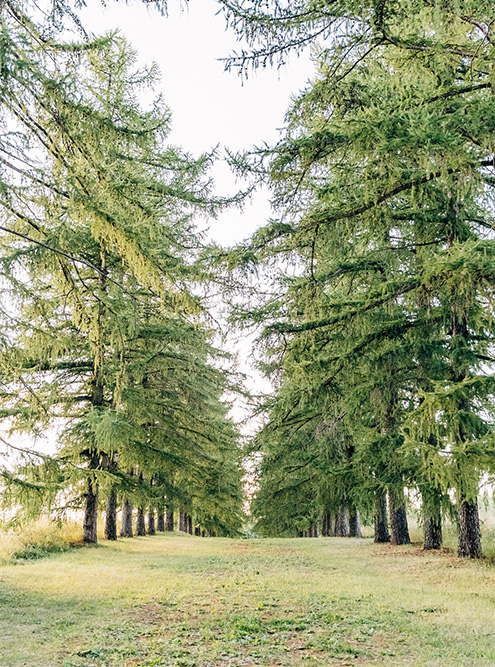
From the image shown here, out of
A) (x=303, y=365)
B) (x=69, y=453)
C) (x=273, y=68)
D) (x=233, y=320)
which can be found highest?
(x=273, y=68)

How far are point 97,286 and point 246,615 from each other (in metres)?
6.17

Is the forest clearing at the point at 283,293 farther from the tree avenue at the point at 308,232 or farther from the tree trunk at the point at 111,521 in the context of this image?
the tree trunk at the point at 111,521

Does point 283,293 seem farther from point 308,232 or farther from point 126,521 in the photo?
point 126,521

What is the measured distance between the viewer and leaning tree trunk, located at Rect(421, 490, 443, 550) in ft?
36.3

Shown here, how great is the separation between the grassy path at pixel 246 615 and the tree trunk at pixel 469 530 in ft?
1.56

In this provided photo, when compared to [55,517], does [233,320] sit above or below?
above

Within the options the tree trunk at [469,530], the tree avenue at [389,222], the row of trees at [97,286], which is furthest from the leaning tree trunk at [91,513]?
the tree trunk at [469,530]

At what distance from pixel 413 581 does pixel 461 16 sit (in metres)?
8.81

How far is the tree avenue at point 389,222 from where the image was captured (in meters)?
6.37

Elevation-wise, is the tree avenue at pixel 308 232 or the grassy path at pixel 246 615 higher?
the tree avenue at pixel 308 232

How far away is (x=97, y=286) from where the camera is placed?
970 centimetres

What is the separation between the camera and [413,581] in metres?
9.20

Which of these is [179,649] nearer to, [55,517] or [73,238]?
[73,238]

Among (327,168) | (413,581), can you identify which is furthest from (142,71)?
(413,581)
